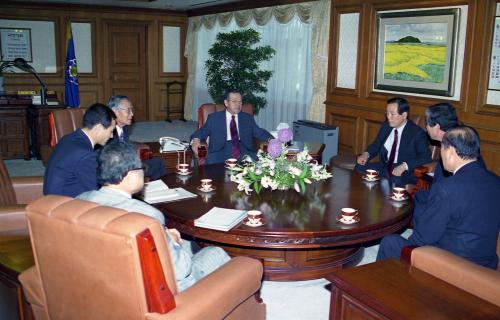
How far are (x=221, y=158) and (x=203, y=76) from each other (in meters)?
5.60

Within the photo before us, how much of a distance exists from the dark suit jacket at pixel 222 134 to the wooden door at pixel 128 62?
5.92 m

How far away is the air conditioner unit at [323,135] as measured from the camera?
600 centimetres

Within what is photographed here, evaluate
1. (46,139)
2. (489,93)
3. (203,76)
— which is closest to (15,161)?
(46,139)

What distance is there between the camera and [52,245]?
188 centimetres

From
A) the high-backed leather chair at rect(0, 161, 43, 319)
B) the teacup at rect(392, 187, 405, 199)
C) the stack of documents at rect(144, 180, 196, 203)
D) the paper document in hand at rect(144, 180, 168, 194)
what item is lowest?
the high-backed leather chair at rect(0, 161, 43, 319)

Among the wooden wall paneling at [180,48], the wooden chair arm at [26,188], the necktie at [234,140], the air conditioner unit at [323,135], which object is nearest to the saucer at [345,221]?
the wooden chair arm at [26,188]

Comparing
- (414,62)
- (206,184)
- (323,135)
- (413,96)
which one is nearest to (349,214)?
(206,184)

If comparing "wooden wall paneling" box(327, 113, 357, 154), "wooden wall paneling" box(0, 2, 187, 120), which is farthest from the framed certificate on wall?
"wooden wall paneling" box(327, 113, 357, 154)

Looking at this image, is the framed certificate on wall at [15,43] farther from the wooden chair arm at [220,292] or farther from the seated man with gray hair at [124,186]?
the wooden chair arm at [220,292]

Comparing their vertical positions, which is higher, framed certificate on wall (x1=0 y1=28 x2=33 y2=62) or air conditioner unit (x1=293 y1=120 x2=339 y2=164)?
framed certificate on wall (x1=0 y1=28 x2=33 y2=62)

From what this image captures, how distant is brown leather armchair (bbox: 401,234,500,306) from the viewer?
6.66 feet

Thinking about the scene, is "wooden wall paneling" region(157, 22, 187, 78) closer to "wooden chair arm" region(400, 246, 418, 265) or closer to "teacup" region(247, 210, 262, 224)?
"teacup" region(247, 210, 262, 224)

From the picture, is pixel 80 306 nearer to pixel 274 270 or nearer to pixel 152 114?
pixel 274 270

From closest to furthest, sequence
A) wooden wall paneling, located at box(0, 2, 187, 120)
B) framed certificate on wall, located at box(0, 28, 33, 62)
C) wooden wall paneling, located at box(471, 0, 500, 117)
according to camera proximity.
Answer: wooden wall paneling, located at box(471, 0, 500, 117), framed certificate on wall, located at box(0, 28, 33, 62), wooden wall paneling, located at box(0, 2, 187, 120)
